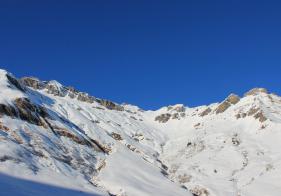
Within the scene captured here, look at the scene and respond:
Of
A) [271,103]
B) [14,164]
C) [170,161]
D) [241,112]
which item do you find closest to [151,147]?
[170,161]

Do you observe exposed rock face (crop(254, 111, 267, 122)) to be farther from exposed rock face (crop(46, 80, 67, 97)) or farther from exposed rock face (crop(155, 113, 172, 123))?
exposed rock face (crop(46, 80, 67, 97))

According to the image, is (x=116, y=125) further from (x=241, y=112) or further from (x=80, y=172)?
(x=80, y=172)

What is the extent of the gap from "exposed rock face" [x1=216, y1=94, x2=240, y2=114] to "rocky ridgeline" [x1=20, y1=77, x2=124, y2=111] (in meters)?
39.0

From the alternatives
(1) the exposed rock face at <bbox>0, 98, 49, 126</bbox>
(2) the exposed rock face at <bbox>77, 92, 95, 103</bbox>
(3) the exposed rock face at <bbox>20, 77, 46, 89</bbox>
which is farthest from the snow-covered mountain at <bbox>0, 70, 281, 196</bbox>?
(3) the exposed rock face at <bbox>20, 77, 46, 89</bbox>

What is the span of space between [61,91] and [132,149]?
6669 cm

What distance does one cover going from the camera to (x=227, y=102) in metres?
186

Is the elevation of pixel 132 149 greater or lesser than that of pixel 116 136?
lesser

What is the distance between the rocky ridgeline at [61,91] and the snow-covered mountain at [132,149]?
0.87 meters

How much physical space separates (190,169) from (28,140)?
148ft

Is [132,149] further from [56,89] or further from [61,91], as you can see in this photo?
[61,91]

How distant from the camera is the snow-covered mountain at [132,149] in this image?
3081 inches

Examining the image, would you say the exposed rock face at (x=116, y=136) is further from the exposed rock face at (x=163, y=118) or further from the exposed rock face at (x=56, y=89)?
the exposed rock face at (x=163, y=118)

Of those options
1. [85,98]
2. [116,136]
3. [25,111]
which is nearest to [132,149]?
[116,136]

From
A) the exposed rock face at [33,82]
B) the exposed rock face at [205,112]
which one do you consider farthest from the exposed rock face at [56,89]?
the exposed rock face at [205,112]
